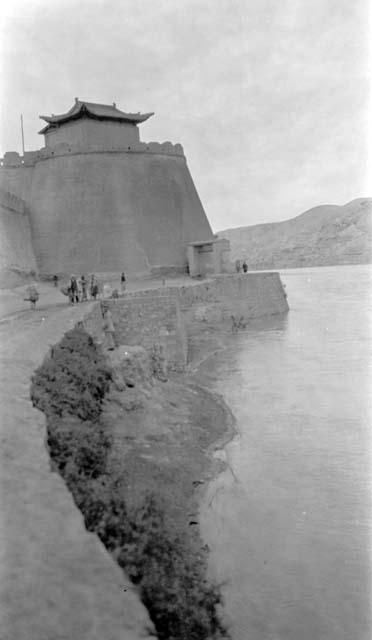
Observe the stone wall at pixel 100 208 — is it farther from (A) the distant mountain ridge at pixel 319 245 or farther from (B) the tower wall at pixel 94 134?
(A) the distant mountain ridge at pixel 319 245

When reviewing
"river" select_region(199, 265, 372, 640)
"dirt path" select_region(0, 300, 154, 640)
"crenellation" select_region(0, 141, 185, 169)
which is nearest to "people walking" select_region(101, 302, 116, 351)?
"river" select_region(199, 265, 372, 640)

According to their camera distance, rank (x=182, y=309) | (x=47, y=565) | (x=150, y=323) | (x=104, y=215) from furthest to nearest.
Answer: (x=104, y=215), (x=182, y=309), (x=150, y=323), (x=47, y=565)

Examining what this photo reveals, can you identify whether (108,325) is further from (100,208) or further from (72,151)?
(72,151)

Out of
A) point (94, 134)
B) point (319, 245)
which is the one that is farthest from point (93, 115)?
point (319, 245)

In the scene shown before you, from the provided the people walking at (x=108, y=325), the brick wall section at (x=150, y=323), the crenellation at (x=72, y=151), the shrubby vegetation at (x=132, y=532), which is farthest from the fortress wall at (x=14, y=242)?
the shrubby vegetation at (x=132, y=532)

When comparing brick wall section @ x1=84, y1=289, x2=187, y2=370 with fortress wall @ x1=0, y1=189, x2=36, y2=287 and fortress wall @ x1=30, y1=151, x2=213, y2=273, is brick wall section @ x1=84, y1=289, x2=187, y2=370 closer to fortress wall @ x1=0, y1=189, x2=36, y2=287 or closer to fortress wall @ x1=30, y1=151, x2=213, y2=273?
fortress wall @ x1=0, y1=189, x2=36, y2=287

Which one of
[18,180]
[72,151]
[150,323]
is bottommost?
[150,323]
